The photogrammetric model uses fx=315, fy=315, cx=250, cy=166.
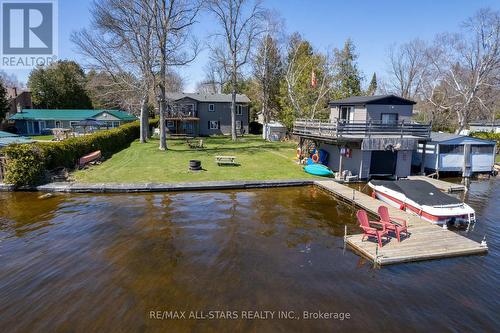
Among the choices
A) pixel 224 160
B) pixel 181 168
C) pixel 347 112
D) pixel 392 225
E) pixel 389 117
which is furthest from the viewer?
pixel 347 112

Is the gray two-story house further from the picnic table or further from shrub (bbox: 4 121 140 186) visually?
the picnic table

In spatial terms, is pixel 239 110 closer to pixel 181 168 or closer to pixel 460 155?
pixel 181 168

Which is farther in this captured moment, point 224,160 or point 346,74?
point 346,74

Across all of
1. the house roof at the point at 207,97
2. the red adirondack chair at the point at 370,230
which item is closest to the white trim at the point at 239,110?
the house roof at the point at 207,97

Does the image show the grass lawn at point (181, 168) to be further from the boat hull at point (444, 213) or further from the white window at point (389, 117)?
the boat hull at point (444, 213)

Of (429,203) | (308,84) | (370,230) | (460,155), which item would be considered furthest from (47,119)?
(460,155)

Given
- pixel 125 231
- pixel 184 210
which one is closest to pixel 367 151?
pixel 184 210
